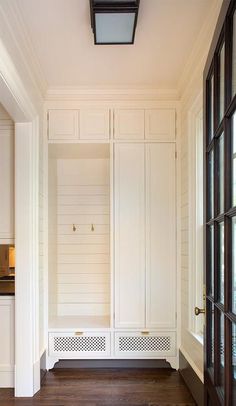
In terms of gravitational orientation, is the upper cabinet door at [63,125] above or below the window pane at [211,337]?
above

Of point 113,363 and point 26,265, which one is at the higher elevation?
point 26,265

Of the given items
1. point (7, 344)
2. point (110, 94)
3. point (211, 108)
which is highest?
point (110, 94)

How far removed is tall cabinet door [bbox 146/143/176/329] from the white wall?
0.13 meters

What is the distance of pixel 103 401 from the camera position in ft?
10.3

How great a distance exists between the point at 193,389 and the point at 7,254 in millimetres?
2085

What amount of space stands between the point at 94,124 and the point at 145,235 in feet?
4.03

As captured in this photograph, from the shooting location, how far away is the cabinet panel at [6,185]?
3549 millimetres

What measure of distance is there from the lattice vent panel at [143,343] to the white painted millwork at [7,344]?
1067 millimetres

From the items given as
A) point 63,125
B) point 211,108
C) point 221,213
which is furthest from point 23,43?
point 221,213

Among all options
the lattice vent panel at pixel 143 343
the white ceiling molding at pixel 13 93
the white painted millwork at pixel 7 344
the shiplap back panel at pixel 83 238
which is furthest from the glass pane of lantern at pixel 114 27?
the lattice vent panel at pixel 143 343

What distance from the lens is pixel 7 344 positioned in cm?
341

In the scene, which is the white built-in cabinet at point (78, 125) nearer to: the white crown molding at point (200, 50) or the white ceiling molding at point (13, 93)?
the white ceiling molding at point (13, 93)

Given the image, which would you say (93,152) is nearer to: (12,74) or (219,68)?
(12,74)

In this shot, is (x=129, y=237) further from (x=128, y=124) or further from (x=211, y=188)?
(x=211, y=188)
